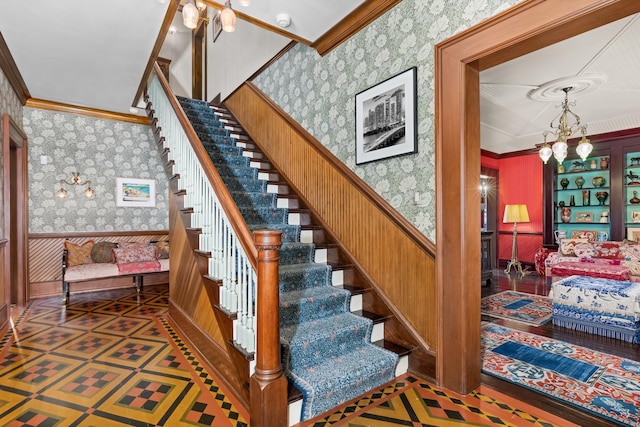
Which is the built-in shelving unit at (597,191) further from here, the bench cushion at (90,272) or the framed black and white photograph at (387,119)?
the bench cushion at (90,272)

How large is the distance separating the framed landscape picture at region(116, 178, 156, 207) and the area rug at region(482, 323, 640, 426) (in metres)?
5.58

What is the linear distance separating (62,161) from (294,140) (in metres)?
Result: 3.93

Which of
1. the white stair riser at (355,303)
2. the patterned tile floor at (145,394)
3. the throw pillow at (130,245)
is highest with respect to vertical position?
the throw pillow at (130,245)

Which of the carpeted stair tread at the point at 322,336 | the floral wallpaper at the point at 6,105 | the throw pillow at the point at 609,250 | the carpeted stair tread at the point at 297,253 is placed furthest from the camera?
the throw pillow at the point at 609,250

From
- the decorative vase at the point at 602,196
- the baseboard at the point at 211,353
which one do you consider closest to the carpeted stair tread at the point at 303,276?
the baseboard at the point at 211,353

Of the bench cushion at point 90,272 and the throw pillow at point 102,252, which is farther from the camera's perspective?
the throw pillow at point 102,252

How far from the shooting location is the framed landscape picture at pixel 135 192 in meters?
5.70

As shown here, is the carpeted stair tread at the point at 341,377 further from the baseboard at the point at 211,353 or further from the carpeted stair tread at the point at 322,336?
the baseboard at the point at 211,353

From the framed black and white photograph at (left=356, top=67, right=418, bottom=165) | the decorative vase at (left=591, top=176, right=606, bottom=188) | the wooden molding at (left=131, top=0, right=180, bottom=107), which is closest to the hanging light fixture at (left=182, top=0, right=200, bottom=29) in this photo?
the wooden molding at (left=131, top=0, right=180, bottom=107)

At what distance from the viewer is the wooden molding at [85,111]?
502 cm

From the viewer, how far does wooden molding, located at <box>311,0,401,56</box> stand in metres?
2.81

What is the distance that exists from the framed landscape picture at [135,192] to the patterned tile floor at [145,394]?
2.83 meters

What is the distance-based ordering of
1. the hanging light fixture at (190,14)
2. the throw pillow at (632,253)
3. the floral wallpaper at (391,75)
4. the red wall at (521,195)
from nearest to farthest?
the floral wallpaper at (391,75)
the hanging light fixture at (190,14)
the throw pillow at (632,253)
the red wall at (521,195)

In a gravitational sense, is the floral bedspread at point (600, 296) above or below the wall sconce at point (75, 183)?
below
